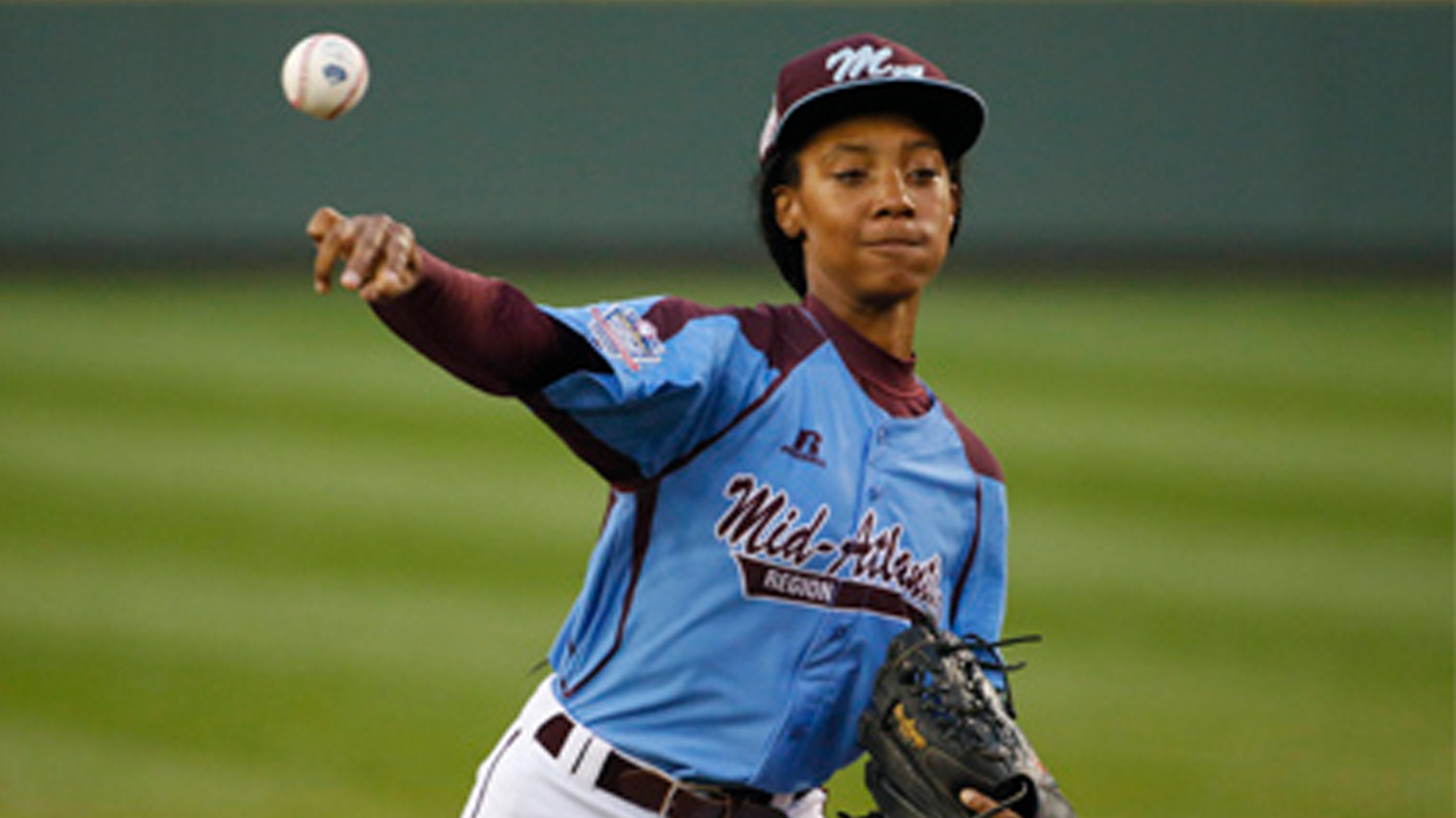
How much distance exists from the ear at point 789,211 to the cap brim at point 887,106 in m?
0.08

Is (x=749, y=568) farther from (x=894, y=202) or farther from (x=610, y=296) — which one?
(x=610, y=296)

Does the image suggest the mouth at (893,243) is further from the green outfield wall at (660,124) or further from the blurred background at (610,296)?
the green outfield wall at (660,124)

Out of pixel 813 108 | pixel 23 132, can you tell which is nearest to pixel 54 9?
pixel 23 132

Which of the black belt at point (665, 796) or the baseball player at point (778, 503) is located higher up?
the baseball player at point (778, 503)

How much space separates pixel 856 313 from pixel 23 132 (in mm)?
15495

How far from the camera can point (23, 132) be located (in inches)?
678

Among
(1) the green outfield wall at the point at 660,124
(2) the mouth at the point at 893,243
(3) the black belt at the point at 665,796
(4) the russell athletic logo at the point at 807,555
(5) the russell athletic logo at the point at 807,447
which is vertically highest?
(1) the green outfield wall at the point at 660,124

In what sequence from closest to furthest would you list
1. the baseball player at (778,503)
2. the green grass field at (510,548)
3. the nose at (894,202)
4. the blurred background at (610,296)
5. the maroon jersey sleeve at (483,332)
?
the maroon jersey sleeve at (483,332), the baseball player at (778,503), the nose at (894,202), the green grass field at (510,548), the blurred background at (610,296)

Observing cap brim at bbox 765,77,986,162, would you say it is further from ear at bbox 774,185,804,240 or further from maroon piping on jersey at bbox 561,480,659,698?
maroon piping on jersey at bbox 561,480,659,698

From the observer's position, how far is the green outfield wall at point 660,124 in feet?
56.5

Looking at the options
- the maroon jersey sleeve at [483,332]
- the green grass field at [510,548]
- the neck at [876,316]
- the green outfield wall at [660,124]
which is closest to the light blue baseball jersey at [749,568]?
the neck at [876,316]

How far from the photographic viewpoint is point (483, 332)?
8.32 ft

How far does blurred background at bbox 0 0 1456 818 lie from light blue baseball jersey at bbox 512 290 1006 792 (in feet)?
3.09

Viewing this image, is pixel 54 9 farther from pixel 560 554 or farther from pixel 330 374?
pixel 560 554
